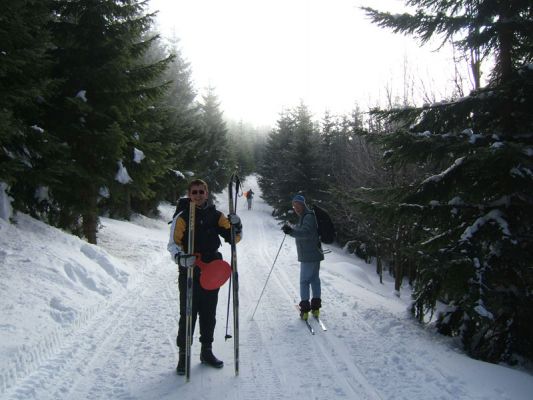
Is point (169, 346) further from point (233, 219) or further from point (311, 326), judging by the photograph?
point (311, 326)

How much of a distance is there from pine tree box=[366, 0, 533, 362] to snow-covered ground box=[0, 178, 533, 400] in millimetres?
693

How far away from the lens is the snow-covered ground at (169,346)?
14.1 feet

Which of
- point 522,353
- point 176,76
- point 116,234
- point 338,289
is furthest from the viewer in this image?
point 176,76

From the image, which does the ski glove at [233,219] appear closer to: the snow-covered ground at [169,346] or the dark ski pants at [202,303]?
the dark ski pants at [202,303]

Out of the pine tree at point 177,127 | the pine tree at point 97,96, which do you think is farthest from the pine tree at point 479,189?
the pine tree at point 177,127

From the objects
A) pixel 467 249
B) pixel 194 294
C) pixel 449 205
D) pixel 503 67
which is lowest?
pixel 194 294

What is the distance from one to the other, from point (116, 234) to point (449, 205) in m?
12.2

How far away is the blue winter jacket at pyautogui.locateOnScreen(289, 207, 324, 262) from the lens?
706 cm

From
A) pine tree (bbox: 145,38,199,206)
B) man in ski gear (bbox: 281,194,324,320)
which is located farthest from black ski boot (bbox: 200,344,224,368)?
pine tree (bbox: 145,38,199,206)

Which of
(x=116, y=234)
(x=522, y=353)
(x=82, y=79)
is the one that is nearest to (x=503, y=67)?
(x=522, y=353)

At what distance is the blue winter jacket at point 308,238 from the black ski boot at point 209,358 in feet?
8.87

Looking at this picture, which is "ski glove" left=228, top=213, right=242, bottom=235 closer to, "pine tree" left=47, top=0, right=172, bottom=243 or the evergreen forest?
the evergreen forest

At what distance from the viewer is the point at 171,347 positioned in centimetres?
549

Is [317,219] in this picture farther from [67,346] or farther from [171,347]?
[67,346]
